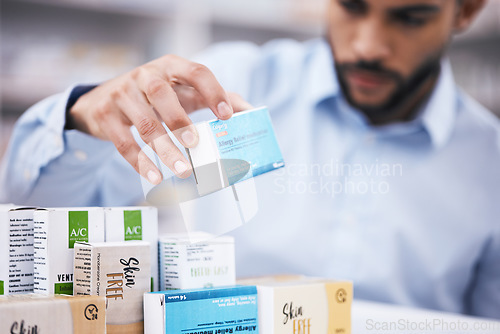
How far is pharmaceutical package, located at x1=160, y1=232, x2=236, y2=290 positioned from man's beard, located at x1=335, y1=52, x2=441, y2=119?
106cm

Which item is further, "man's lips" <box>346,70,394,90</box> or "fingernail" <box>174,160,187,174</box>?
"man's lips" <box>346,70,394,90</box>

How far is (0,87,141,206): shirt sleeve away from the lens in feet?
4.33

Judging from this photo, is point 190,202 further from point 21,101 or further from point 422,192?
point 21,101

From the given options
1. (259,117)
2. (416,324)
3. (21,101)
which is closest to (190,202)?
(259,117)

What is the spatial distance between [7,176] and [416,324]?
1.10 m

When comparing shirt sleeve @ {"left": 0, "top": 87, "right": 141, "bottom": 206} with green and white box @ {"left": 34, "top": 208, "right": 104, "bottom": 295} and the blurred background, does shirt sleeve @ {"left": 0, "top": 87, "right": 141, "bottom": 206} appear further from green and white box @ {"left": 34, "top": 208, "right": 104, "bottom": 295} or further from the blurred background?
the blurred background

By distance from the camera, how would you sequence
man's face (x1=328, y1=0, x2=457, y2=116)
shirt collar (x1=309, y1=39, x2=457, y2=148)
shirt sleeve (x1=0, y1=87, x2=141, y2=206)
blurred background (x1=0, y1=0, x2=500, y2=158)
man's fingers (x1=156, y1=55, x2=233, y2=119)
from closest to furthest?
man's fingers (x1=156, y1=55, x2=233, y2=119) → shirt sleeve (x1=0, y1=87, x2=141, y2=206) → man's face (x1=328, y1=0, x2=457, y2=116) → shirt collar (x1=309, y1=39, x2=457, y2=148) → blurred background (x1=0, y1=0, x2=500, y2=158)

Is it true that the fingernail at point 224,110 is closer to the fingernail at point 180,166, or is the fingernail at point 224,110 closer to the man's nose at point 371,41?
the fingernail at point 180,166

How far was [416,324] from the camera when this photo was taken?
1.30m

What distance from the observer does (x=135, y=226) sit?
1090 millimetres

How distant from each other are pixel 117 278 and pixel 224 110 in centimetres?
36

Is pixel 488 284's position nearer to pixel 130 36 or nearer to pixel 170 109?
pixel 170 109

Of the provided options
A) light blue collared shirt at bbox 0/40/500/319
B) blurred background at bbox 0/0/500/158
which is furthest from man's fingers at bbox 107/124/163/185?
blurred background at bbox 0/0/500/158

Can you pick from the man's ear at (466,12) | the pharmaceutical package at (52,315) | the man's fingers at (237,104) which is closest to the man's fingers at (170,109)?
the man's fingers at (237,104)
